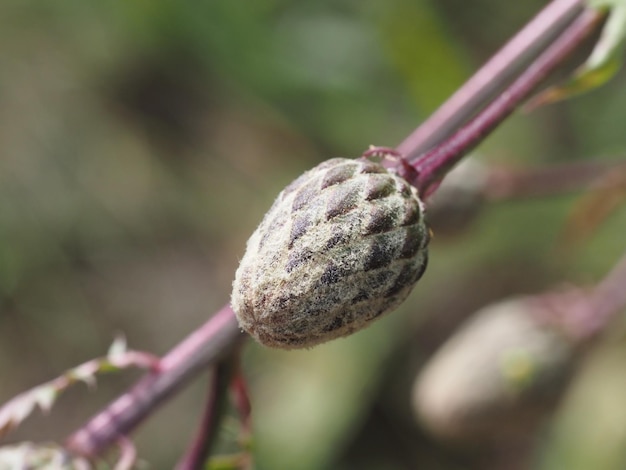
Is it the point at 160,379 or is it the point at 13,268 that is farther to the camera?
the point at 13,268

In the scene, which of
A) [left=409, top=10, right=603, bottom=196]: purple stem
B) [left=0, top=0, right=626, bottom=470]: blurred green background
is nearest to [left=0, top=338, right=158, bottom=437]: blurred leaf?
[left=409, top=10, right=603, bottom=196]: purple stem

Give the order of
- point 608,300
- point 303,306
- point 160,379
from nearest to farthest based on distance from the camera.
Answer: point 303,306
point 160,379
point 608,300

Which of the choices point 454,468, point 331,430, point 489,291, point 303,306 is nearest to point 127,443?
point 303,306

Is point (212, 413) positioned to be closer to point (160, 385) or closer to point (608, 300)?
point (160, 385)

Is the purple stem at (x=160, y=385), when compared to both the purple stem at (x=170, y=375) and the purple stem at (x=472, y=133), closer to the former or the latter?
the purple stem at (x=170, y=375)

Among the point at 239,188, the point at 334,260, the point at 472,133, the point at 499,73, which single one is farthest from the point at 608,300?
the point at 239,188

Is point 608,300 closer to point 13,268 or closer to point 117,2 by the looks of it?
point 117,2

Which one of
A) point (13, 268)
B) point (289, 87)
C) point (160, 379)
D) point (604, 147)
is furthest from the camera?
point (13, 268)
